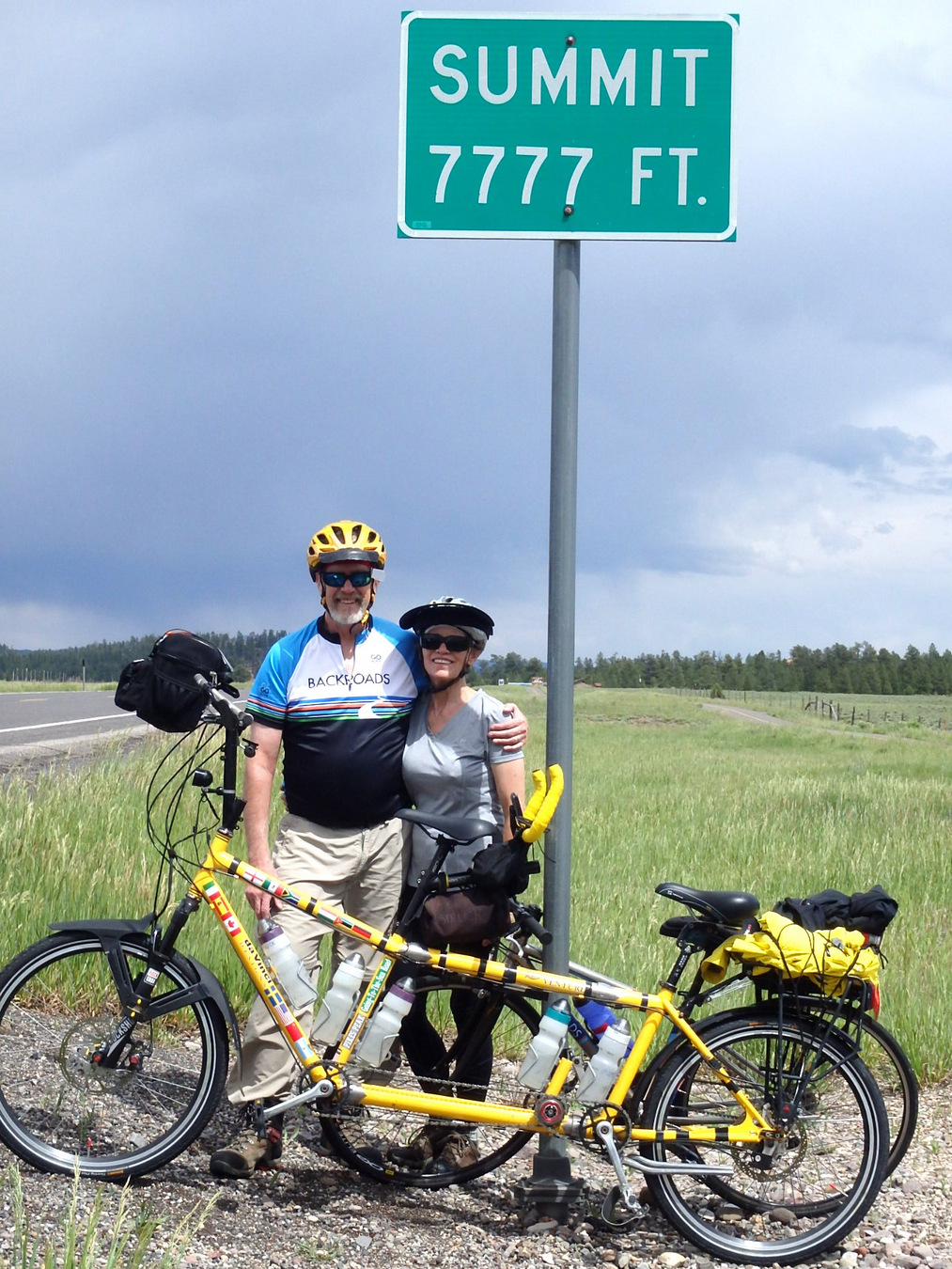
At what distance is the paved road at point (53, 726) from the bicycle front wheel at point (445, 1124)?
12279mm

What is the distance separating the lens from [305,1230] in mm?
3668

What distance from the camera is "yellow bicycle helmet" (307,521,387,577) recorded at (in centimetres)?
416

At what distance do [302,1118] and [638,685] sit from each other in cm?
17832

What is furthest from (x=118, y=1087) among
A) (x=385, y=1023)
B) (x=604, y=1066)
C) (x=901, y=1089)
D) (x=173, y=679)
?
(x=901, y=1089)

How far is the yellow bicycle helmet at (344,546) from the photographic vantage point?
4156mm

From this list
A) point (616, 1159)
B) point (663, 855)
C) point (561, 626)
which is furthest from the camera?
point (663, 855)

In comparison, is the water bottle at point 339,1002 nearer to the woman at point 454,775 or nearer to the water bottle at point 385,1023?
the water bottle at point 385,1023

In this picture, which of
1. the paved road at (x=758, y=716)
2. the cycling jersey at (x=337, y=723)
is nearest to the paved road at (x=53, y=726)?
the cycling jersey at (x=337, y=723)

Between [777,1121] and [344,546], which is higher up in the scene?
Answer: [344,546]

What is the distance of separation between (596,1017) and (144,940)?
1.57m

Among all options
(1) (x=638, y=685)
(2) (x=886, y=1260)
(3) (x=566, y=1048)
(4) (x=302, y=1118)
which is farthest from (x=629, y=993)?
(1) (x=638, y=685)

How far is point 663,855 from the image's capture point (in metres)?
11.1

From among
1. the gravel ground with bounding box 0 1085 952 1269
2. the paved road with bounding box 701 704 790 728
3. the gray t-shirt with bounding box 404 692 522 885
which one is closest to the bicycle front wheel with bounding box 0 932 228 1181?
the gravel ground with bounding box 0 1085 952 1269

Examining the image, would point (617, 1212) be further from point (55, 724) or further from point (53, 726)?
point (55, 724)
